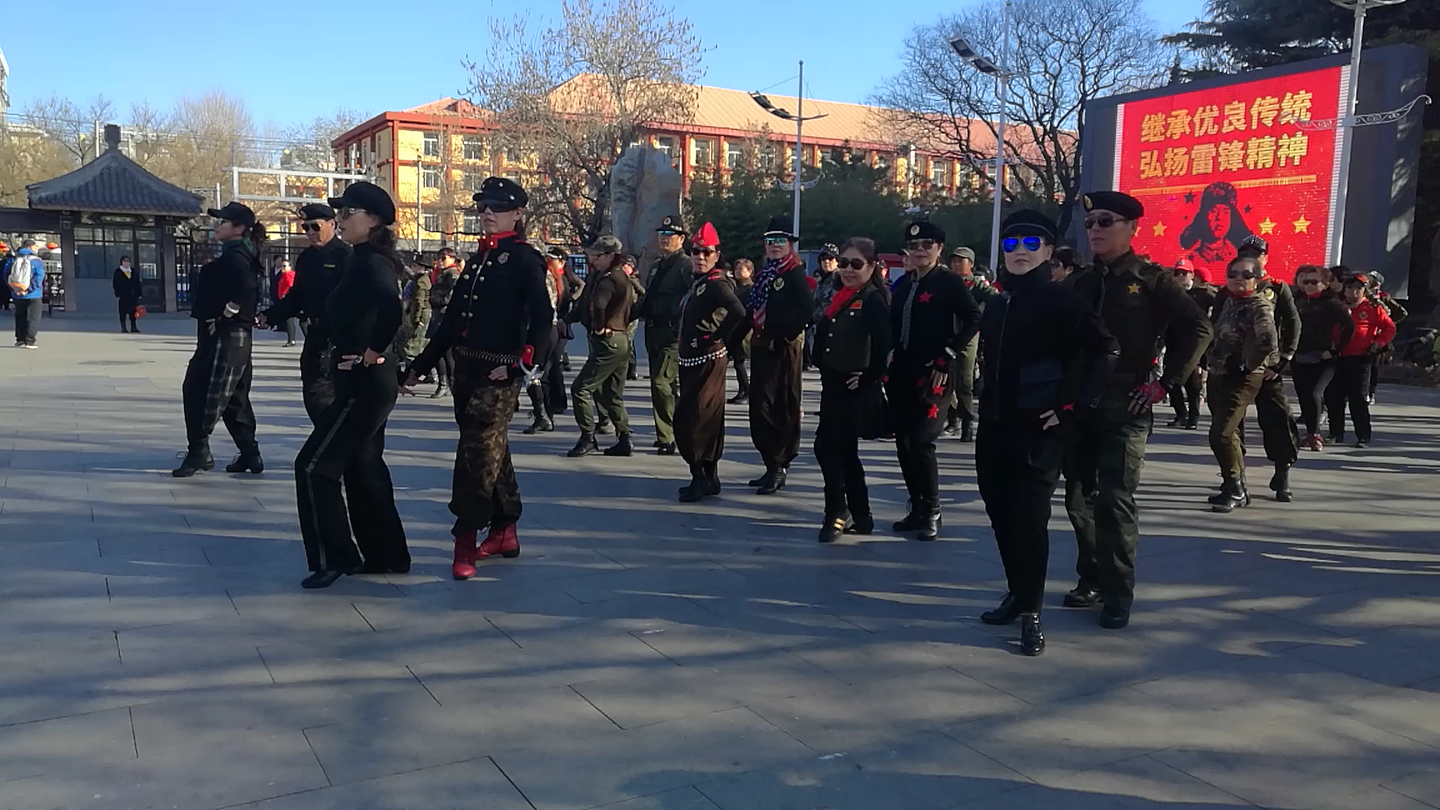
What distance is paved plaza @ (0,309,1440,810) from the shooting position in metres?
3.38

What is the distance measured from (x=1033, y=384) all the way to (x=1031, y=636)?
104 cm

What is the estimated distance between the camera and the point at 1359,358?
1101 cm

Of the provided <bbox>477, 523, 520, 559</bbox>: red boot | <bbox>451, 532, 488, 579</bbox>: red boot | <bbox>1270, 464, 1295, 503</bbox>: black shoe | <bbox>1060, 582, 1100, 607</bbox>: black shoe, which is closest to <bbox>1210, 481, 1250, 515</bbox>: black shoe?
<bbox>1270, 464, 1295, 503</bbox>: black shoe

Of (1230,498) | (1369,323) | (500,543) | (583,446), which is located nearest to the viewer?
(500,543)

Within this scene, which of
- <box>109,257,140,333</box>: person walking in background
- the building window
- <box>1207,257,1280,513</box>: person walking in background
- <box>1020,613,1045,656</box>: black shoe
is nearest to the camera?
<box>1020,613,1045,656</box>: black shoe

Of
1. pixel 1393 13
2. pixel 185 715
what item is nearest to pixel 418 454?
pixel 185 715

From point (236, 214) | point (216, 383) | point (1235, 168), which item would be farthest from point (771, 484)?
point (1235, 168)

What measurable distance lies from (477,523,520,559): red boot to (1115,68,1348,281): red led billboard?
14458 mm

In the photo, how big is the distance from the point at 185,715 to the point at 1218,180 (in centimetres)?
1800

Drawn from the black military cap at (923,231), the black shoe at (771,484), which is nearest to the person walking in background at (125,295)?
the black shoe at (771,484)

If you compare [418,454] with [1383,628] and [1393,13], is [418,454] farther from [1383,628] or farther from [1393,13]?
[1393,13]

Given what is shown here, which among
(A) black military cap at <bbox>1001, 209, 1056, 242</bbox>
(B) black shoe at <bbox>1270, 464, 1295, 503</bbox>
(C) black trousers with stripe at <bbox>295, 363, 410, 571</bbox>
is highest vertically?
(A) black military cap at <bbox>1001, 209, 1056, 242</bbox>

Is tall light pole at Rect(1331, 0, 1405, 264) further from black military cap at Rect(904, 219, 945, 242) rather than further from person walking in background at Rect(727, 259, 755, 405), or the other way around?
black military cap at Rect(904, 219, 945, 242)

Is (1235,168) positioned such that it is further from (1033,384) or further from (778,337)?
(1033,384)
